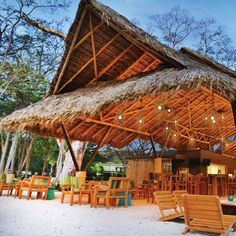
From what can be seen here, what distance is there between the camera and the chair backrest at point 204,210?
3609 millimetres

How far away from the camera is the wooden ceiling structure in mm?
5840

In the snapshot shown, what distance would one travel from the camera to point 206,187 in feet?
33.0

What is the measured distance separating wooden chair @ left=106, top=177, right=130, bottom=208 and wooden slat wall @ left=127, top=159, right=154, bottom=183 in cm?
712

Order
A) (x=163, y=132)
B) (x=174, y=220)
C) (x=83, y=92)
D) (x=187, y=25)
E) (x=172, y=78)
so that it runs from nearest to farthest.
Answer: (x=174, y=220)
(x=172, y=78)
(x=83, y=92)
(x=163, y=132)
(x=187, y=25)

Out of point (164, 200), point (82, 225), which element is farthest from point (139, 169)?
point (82, 225)

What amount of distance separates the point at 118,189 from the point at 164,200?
2.11m

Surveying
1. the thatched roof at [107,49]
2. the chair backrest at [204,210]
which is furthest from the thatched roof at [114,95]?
the chair backrest at [204,210]

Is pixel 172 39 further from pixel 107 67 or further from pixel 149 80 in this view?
pixel 149 80

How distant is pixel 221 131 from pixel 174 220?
34.0 feet

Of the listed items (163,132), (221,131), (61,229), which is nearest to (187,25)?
(221,131)

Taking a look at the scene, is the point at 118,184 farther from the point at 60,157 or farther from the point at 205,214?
the point at 60,157

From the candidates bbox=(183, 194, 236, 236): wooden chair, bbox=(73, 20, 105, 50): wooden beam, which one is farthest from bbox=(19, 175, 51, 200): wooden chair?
bbox=(183, 194, 236, 236): wooden chair

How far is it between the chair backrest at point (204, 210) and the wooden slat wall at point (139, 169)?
1014cm

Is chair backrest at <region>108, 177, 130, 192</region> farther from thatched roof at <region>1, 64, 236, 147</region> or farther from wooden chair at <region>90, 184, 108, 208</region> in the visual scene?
thatched roof at <region>1, 64, 236, 147</region>
